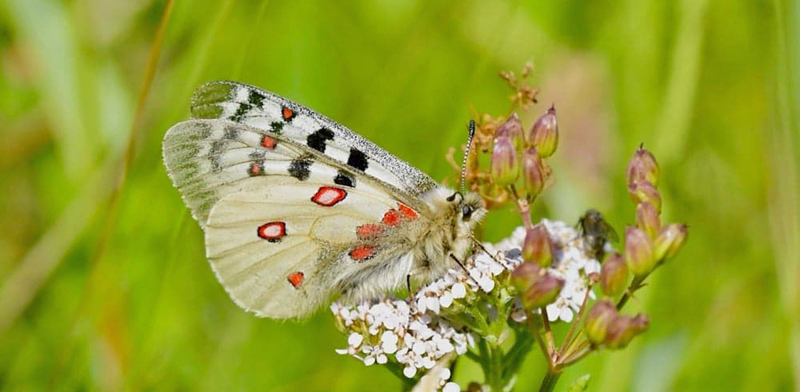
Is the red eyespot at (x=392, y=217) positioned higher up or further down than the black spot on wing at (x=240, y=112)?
further down

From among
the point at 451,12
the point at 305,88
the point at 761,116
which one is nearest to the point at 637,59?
the point at 761,116

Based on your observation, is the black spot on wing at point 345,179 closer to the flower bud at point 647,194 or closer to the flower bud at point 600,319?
the flower bud at point 647,194

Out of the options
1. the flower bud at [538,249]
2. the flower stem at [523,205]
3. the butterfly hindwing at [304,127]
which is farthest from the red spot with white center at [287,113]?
the flower bud at [538,249]

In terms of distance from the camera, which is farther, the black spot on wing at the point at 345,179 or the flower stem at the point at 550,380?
the black spot on wing at the point at 345,179

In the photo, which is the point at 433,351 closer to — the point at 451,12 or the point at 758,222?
the point at 758,222

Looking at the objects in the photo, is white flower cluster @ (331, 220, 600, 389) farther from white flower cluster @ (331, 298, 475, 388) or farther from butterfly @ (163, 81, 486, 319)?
butterfly @ (163, 81, 486, 319)
